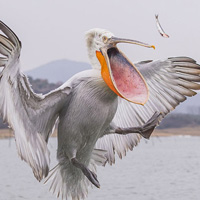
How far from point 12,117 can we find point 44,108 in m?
0.28

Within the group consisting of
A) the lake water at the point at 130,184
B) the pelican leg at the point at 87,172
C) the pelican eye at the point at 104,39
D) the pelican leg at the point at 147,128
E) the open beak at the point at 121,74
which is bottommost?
the lake water at the point at 130,184

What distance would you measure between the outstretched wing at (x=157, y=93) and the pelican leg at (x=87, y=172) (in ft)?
1.62

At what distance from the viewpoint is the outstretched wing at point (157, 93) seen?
12.9ft

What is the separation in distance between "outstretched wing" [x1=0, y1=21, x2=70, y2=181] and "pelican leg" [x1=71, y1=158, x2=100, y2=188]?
211mm

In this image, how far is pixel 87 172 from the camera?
3467 millimetres

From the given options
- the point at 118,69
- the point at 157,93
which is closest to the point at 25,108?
the point at 118,69

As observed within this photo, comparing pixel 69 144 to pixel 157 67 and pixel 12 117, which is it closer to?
pixel 12 117

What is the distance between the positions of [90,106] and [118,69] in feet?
1.44

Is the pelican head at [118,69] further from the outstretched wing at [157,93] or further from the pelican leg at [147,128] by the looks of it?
the outstretched wing at [157,93]

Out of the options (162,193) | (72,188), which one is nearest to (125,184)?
(162,193)

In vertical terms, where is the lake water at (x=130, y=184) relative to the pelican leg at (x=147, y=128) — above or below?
below

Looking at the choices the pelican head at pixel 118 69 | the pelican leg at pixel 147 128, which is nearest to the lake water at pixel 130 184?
the pelican leg at pixel 147 128

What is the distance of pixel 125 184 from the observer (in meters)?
30.9

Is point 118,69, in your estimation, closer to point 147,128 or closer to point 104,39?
point 104,39
